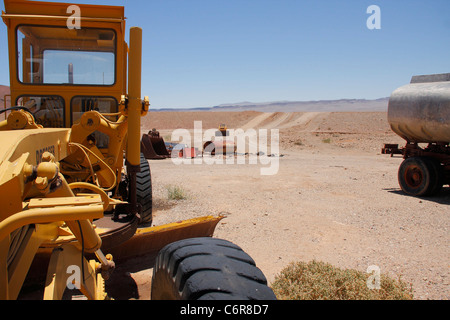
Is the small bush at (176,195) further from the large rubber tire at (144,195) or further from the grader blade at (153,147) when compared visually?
the grader blade at (153,147)

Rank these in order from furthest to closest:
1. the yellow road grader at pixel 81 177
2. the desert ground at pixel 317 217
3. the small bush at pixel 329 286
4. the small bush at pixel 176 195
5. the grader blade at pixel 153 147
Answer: the grader blade at pixel 153 147 < the small bush at pixel 176 195 < the desert ground at pixel 317 217 < the small bush at pixel 329 286 < the yellow road grader at pixel 81 177

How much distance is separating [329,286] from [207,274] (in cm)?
206

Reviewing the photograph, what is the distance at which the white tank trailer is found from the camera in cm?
855

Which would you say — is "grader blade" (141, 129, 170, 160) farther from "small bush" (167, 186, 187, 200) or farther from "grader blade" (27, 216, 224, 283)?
"grader blade" (27, 216, 224, 283)

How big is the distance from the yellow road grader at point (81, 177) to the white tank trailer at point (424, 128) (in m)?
6.51

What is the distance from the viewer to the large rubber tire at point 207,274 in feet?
6.00

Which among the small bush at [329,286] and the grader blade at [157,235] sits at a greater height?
the grader blade at [157,235]

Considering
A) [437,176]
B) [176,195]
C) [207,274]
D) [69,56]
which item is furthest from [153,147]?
[207,274]

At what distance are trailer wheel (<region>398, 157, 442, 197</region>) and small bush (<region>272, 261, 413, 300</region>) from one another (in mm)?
5590

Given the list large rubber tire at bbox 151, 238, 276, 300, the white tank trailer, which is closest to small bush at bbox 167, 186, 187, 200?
the white tank trailer

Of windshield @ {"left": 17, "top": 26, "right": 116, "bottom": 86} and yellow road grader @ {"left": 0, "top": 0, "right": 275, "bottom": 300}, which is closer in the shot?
yellow road grader @ {"left": 0, "top": 0, "right": 275, "bottom": 300}

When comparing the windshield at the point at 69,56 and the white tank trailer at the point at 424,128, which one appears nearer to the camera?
the windshield at the point at 69,56

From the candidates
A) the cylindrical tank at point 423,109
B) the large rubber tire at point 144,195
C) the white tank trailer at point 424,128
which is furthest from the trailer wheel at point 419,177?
the large rubber tire at point 144,195
